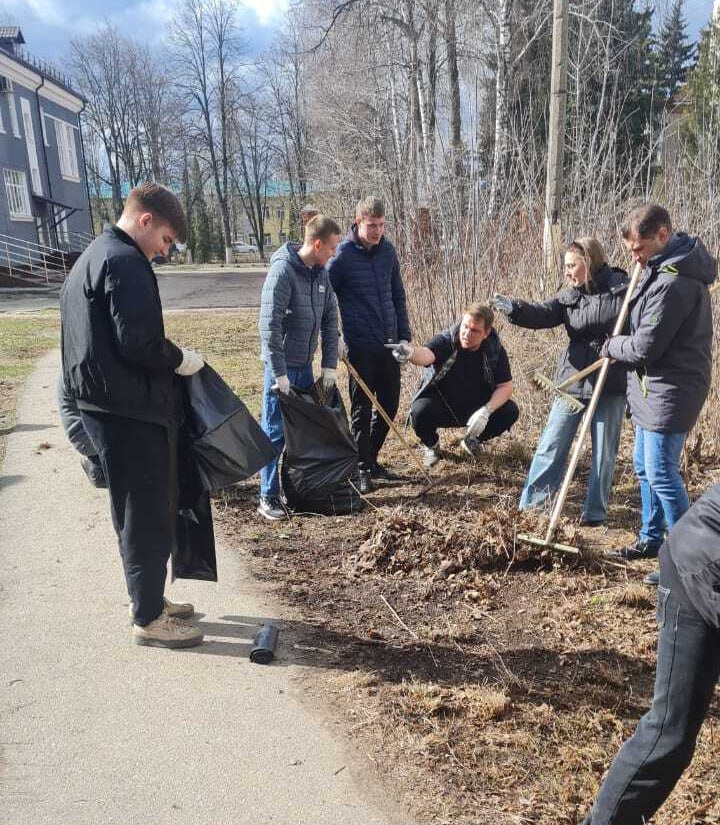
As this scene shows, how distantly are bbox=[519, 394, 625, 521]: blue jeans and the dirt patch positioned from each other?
19cm

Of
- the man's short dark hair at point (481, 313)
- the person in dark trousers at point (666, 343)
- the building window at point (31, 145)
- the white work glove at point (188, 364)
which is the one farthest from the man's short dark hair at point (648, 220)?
the building window at point (31, 145)

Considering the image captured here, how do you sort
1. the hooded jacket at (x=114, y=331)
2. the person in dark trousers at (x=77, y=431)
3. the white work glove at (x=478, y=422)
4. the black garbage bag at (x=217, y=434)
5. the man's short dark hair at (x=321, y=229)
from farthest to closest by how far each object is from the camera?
the white work glove at (x=478, y=422), the man's short dark hair at (x=321, y=229), the black garbage bag at (x=217, y=434), the person in dark trousers at (x=77, y=431), the hooded jacket at (x=114, y=331)

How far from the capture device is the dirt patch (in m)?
2.27

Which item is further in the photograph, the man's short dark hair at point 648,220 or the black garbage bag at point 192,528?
the man's short dark hair at point 648,220

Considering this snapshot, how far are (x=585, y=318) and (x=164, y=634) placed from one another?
9.11 ft

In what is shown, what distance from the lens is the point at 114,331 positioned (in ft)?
8.65

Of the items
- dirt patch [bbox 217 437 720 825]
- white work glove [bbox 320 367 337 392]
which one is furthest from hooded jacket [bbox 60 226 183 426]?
white work glove [bbox 320 367 337 392]

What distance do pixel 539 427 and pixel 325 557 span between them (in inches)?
109

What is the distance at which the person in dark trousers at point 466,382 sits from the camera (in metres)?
4.86

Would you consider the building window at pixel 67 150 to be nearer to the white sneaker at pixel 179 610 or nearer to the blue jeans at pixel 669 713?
the white sneaker at pixel 179 610

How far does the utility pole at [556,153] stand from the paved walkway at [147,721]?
3601 millimetres

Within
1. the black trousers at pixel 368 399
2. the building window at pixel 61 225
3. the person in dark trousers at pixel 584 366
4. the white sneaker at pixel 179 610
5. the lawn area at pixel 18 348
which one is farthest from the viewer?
the building window at pixel 61 225


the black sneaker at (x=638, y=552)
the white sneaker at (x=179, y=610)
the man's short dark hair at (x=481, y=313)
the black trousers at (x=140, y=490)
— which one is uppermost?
the man's short dark hair at (x=481, y=313)

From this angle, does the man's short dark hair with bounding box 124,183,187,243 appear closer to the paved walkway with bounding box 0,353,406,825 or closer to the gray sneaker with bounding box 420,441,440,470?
the paved walkway with bounding box 0,353,406,825
